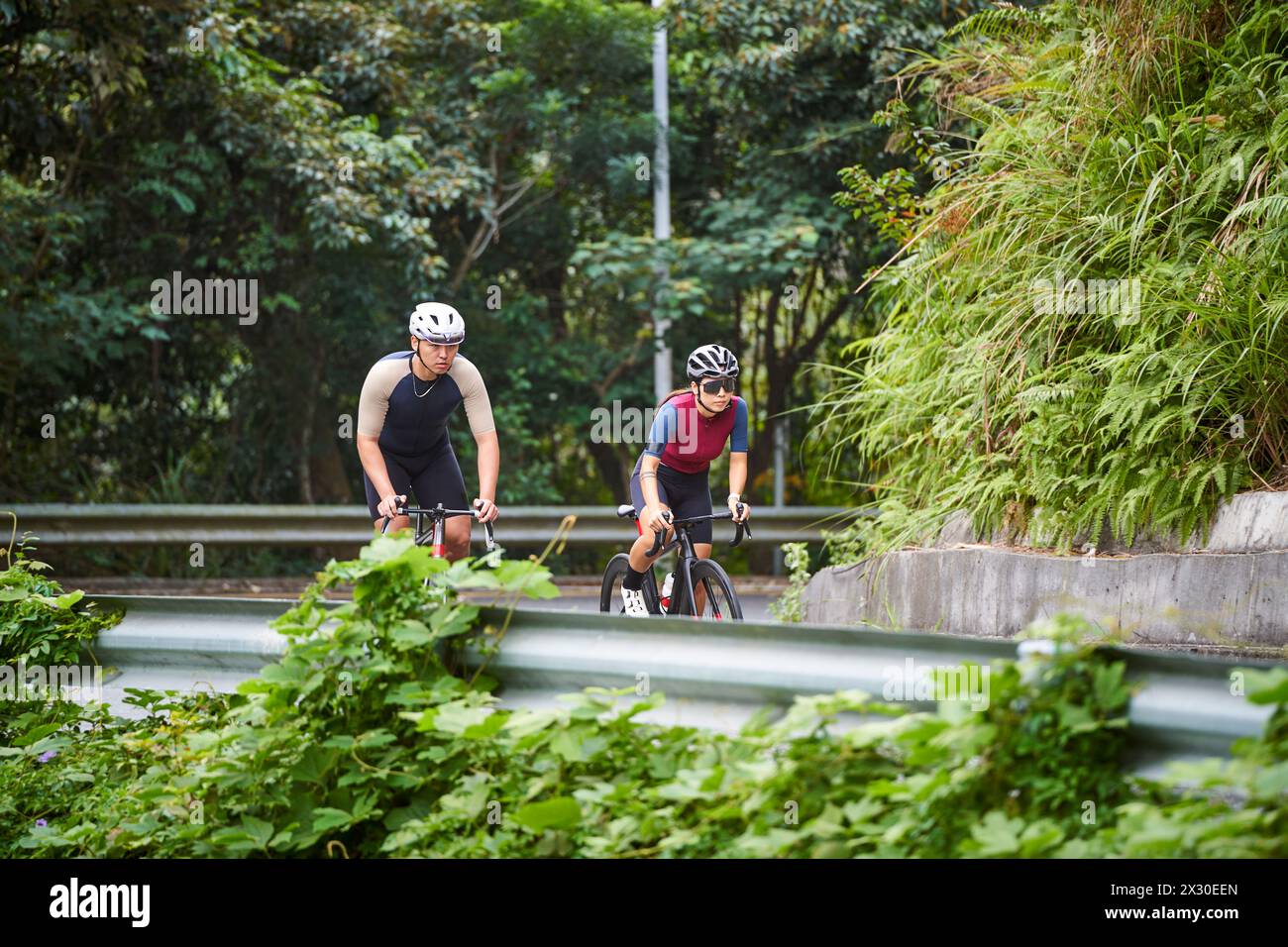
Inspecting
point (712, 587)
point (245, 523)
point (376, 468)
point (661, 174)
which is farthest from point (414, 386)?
point (661, 174)

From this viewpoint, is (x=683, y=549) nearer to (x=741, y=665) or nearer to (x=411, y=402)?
(x=411, y=402)

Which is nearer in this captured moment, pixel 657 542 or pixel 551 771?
pixel 551 771

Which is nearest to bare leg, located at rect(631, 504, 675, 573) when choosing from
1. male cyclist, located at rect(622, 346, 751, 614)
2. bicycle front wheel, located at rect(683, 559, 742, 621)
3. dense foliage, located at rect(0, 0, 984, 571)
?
male cyclist, located at rect(622, 346, 751, 614)

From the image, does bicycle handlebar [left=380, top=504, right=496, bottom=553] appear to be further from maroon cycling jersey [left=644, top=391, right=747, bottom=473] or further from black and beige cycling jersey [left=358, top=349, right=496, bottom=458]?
maroon cycling jersey [left=644, top=391, right=747, bottom=473]

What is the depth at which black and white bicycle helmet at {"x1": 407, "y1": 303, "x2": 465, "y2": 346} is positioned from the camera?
7199mm

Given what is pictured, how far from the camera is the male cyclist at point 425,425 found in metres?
7.29

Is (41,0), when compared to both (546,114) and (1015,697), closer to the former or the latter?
(546,114)

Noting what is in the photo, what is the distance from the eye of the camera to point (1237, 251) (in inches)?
275

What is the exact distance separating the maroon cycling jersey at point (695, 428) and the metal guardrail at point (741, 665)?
3.76 meters

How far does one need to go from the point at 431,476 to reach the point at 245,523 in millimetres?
6239

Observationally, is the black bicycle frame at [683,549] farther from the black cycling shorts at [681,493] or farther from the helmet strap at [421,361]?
the helmet strap at [421,361]

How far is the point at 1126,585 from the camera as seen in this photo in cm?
639

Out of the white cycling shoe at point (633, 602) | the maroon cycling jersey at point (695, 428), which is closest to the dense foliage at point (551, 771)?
the maroon cycling jersey at point (695, 428)

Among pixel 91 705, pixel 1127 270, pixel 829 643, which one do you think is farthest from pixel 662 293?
pixel 829 643
